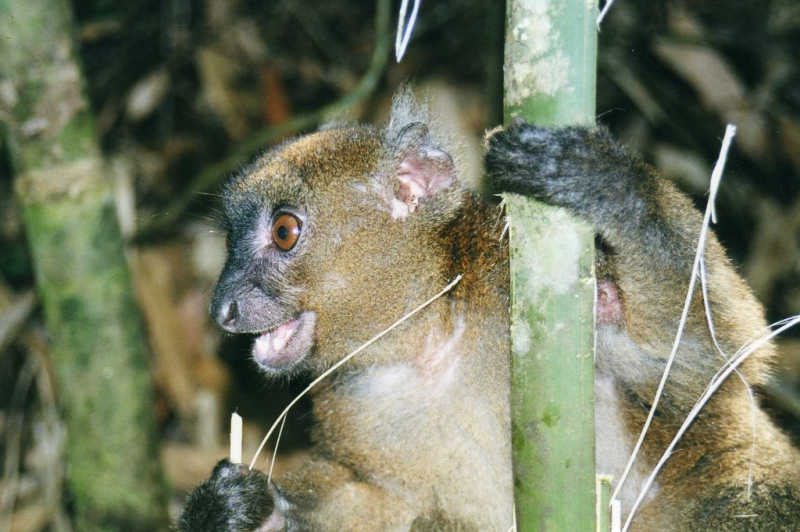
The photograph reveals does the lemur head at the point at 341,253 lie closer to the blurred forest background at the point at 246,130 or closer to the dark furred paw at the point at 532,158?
the dark furred paw at the point at 532,158

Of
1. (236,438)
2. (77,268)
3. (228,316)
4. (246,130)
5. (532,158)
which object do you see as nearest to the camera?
(532,158)

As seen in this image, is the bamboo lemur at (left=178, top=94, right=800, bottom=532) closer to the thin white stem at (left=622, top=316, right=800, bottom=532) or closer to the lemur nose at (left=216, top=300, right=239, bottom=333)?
the lemur nose at (left=216, top=300, right=239, bottom=333)

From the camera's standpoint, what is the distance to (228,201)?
4141mm

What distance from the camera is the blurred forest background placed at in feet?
21.2

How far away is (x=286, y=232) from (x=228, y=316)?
0.45m

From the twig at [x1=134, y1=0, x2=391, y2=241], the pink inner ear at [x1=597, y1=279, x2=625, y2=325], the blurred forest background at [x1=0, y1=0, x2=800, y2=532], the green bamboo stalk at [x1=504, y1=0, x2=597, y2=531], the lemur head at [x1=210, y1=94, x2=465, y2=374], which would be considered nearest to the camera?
the green bamboo stalk at [x1=504, y1=0, x2=597, y2=531]

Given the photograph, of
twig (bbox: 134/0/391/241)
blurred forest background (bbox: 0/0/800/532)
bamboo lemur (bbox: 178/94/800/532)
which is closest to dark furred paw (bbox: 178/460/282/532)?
bamboo lemur (bbox: 178/94/800/532)

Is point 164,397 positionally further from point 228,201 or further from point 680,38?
point 680,38

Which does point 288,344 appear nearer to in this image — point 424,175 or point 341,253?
point 341,253

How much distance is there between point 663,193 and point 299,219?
1.56 m

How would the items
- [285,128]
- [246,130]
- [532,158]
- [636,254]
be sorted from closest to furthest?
[532,158]
[636,254]
[285,128]
[246,130]

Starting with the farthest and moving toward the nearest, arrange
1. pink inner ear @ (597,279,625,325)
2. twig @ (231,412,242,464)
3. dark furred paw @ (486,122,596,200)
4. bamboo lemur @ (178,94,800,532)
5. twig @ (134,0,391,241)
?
twig @ (134,0,391,241) < bamboo lemur @ (178,94,800,532) < pink inner ear @ (597,279,625,325) < twig @ (231,412,242,464) < dark furred paw @ (486,122,596,200)

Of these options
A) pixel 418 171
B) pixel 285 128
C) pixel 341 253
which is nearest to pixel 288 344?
pixel 341 253

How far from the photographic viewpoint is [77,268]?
3982 millimetres
